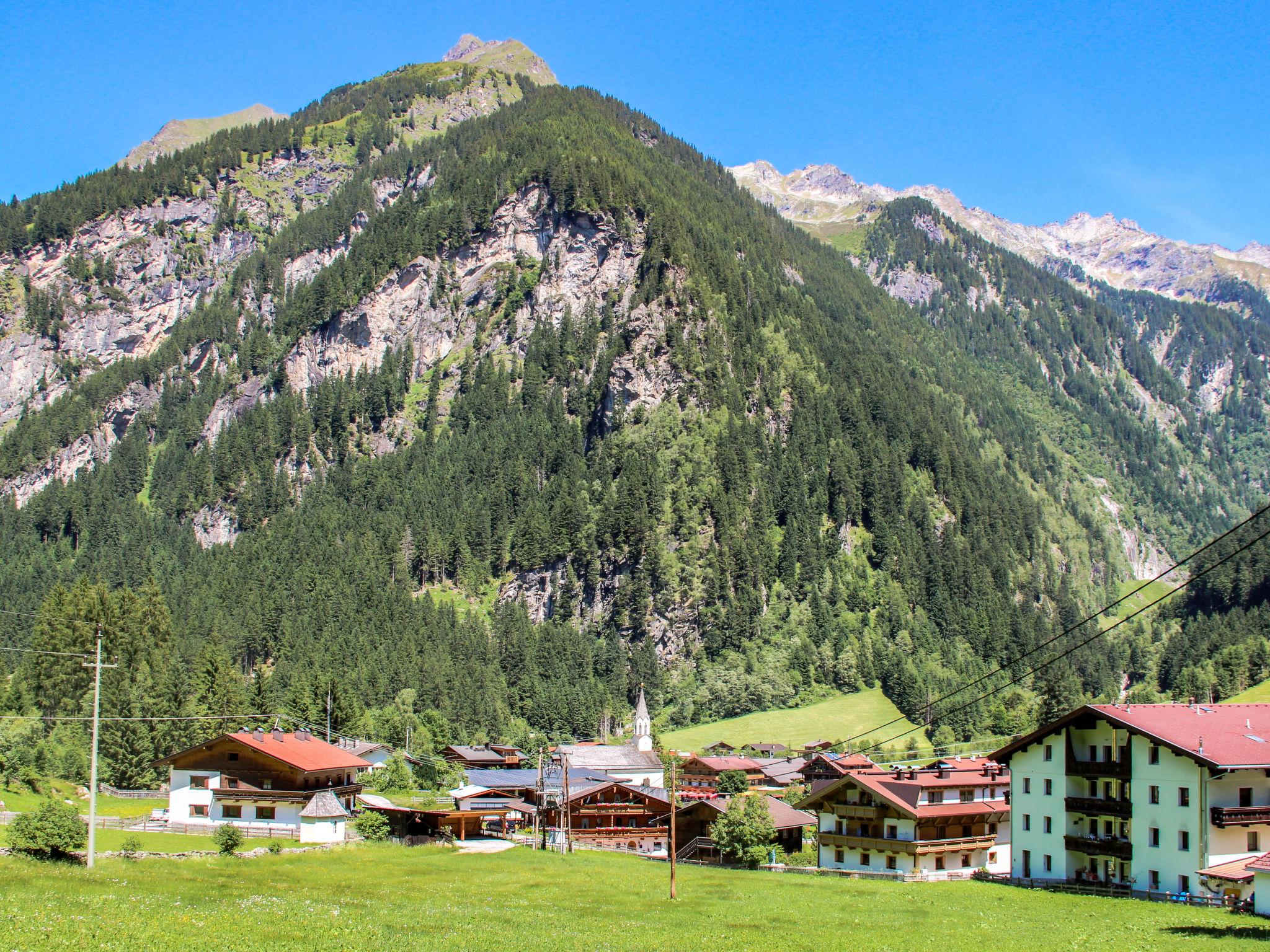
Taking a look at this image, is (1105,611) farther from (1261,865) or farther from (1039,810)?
(1261,865)

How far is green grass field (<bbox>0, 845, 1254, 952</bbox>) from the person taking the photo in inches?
1387

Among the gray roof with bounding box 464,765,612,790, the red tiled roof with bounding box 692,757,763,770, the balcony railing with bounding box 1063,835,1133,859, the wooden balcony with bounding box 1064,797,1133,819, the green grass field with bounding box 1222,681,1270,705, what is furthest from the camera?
the green grass field with bounding box 1222,681,1270,705

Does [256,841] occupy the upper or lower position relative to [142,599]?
lower

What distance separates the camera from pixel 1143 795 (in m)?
62.4

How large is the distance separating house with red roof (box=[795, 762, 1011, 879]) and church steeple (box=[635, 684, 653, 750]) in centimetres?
7672

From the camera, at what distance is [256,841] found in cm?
7588

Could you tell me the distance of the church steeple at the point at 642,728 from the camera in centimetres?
15462

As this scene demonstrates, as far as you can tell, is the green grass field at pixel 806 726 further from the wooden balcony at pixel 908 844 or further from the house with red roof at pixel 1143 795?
the house with red roof at pixel 1143 795

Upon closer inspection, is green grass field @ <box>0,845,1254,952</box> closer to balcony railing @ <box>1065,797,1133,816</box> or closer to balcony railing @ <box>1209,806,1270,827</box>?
balcony railing @ <box>1209,806,1270,827</box>

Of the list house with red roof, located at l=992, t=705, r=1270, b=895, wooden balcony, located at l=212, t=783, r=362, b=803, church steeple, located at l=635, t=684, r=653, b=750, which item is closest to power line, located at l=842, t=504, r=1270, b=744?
house with red roof, located at l=992, t=705, r=1270, b=895

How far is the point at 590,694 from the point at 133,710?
79.3 meters

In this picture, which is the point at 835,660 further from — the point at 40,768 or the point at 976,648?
the point at 40,768

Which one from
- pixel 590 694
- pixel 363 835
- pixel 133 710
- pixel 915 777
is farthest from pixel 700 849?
pixel 590 694

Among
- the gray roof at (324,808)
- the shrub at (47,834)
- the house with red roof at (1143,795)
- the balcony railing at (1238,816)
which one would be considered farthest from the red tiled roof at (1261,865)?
the gray roof at (324,808)
